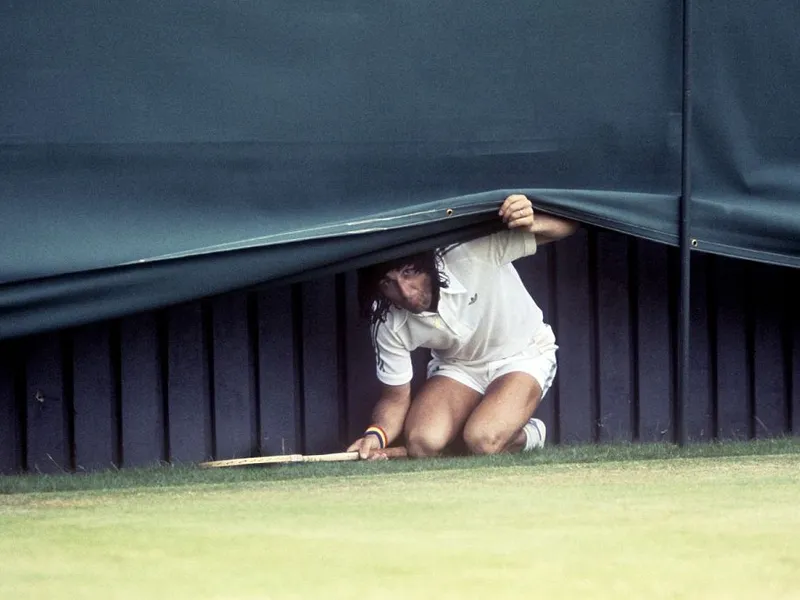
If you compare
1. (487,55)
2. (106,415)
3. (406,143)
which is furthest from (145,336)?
(487,55)

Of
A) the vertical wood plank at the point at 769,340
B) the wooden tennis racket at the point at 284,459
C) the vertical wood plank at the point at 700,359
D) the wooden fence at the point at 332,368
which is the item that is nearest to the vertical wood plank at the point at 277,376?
the wooden fence at the point at 332,368

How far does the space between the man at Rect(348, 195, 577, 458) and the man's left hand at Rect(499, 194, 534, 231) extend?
324 mm

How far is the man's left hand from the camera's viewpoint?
477 centimetres

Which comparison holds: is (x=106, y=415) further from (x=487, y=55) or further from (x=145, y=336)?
(x=487, y=55)

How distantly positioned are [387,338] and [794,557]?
8.43 feet

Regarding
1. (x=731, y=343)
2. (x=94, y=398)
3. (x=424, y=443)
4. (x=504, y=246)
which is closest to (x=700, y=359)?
(x=731, y=343)

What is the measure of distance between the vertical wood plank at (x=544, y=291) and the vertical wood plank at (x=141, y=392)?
159 cm

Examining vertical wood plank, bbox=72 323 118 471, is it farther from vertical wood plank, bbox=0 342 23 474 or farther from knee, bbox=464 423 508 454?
knee, bbox=464 423 508 454

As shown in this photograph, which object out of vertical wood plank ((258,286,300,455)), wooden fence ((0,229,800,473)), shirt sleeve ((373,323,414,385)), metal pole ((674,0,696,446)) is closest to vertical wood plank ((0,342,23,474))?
wooden fence ((0,229,800,473))

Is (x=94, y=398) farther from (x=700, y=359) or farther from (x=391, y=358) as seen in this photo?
(x=700, y=359)

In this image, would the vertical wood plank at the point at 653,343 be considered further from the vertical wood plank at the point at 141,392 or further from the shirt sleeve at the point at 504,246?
the vertical wood plank at the point at 141,392

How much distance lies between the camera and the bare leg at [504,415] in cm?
524

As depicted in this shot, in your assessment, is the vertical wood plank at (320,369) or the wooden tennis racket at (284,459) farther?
the vertical wood plank at (320,369)

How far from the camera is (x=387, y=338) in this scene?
5.34 m
